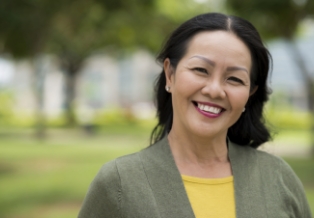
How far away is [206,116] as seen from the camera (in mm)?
2023

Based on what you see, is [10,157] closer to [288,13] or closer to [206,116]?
[288,13]

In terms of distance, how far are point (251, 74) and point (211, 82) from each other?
23cm

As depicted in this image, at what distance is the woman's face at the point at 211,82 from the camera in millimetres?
2002

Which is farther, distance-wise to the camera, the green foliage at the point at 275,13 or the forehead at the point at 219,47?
the green foliage at the point at 275,13

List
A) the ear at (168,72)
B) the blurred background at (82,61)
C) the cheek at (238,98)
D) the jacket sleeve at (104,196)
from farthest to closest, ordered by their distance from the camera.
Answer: the blurred background at (82,61) < the ear at (168,72) < the cheek at (238,98) < the jacket sleeve at (104,196)

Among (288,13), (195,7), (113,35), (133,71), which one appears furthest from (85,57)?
(133,71)

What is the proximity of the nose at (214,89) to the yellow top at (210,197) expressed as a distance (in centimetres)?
31

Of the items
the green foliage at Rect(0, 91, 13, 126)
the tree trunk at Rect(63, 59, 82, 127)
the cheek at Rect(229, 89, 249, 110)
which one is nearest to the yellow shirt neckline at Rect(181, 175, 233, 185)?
the cheek at Rect(229, 89, 249, 110)

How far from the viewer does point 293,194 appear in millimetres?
2156

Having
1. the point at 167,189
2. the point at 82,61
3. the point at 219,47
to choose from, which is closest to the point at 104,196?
the point at 167,189

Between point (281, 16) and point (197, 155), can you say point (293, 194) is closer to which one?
point (197, 155)

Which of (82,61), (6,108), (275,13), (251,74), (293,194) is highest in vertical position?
(82,61)

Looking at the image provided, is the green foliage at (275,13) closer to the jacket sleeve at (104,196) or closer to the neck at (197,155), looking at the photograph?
the neck at (197,155)

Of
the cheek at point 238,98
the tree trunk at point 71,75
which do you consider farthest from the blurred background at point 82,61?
the cheek at point 238,98
